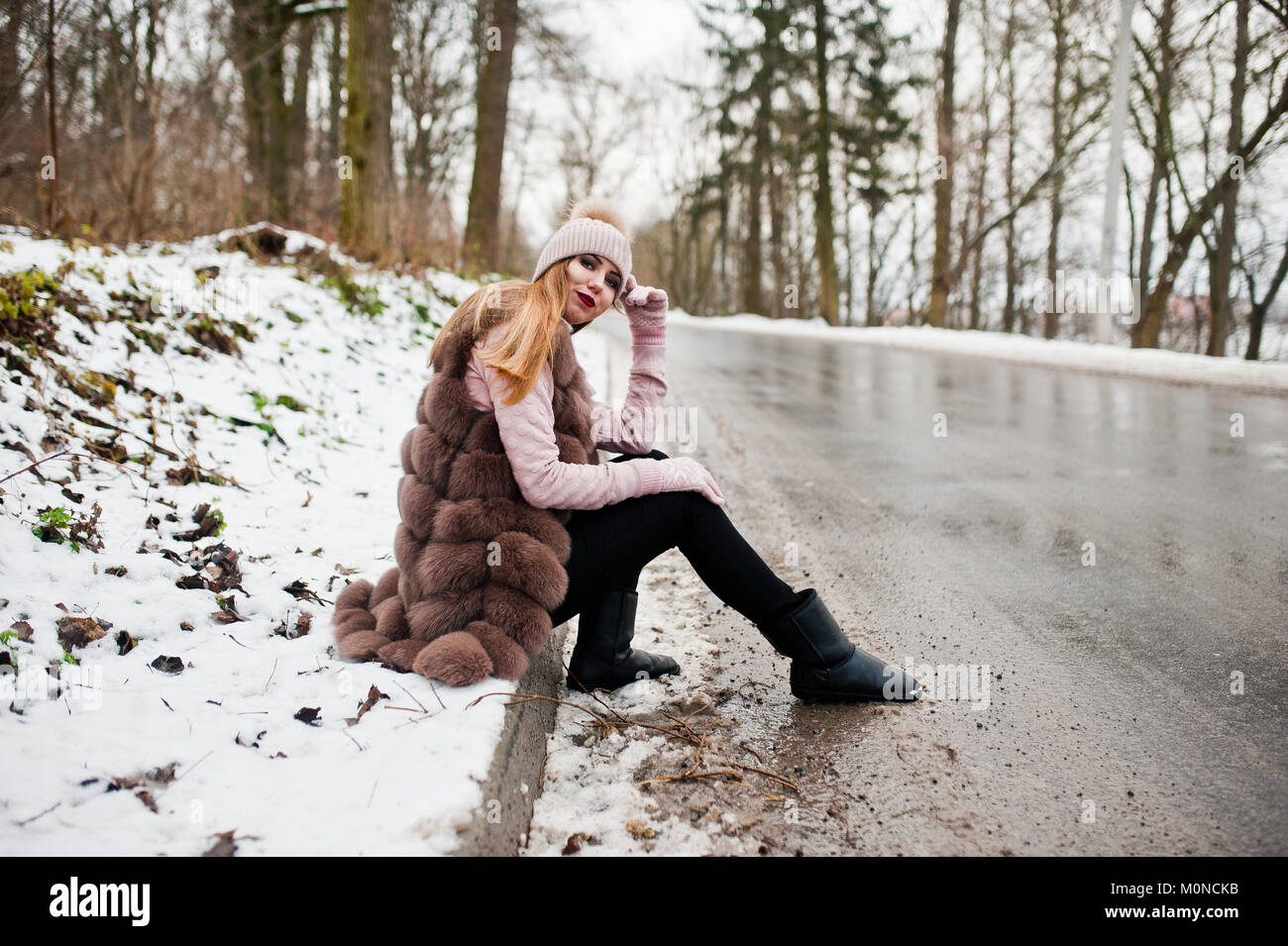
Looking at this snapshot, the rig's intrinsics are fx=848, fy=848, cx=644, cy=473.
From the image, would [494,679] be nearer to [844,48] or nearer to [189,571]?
[189,571]

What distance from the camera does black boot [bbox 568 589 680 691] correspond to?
280 cm

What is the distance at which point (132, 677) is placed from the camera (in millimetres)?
2363

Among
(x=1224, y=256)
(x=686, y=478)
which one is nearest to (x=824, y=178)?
(x=1224, y=256)

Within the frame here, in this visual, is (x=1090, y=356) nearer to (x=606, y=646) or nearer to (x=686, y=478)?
(x=686, y=478)

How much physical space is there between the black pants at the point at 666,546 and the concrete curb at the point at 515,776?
0.26 m

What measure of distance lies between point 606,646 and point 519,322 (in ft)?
3.59

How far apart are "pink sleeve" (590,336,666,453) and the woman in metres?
0.25

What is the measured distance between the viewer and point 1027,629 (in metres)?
3.23

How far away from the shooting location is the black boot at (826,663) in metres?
2.66

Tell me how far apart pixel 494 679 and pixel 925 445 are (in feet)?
16.2

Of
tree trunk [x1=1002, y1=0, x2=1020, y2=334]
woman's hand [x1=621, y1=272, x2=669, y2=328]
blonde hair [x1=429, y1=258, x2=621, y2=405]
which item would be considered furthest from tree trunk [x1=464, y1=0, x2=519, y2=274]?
tree trunk [x1=1002, y1=0, x2=1020, y2=334]

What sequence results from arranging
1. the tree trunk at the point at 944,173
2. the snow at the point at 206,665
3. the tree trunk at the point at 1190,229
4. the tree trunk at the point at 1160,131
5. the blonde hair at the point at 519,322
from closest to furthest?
the snow at the point at 206,665 → the blonde hair at the point at 519,322 → the tree trunk at the point at 1190,229 → the tree trunk at the point at 1160,131 → the tree trunk at the point at 944,173

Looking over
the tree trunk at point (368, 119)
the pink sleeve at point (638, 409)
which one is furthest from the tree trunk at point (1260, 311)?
the pink sleeve at point (638, 409)

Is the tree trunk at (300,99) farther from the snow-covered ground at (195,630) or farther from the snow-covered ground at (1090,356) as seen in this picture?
the snow-covered ground at (195,630)
